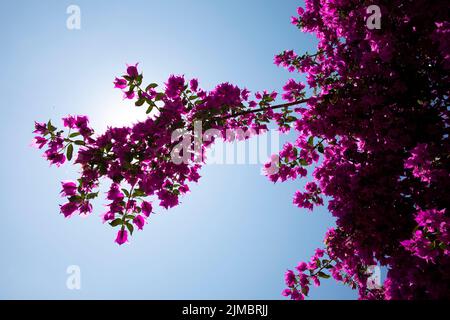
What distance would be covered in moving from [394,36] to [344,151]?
84.7 inches

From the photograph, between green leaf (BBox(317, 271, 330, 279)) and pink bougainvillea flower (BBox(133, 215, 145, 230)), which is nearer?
pink bougainvillea flower (BBox(133, 215, 145, 230))

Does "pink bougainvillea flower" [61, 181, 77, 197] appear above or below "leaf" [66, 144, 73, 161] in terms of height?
below

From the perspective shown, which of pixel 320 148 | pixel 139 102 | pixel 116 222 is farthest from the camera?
pixel 320 148

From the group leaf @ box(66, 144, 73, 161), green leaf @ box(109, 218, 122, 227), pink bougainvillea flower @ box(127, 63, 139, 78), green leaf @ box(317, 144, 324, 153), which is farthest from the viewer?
green leaf @ box(317, 144, 324, 153)

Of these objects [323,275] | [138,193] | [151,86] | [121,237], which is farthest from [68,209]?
[323,275]

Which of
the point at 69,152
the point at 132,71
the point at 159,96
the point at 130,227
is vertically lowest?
the point at 130,227

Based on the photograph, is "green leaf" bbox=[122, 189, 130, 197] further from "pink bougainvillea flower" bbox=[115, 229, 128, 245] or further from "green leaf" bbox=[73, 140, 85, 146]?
"green leaf" bbox=[73, 140, 85, 146]

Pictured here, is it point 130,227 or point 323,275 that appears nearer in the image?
point 130,227

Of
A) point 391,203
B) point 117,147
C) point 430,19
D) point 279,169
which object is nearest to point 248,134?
point 279,169

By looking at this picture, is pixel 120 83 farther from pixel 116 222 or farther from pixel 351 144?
pixel 351 144

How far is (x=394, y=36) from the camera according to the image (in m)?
4.44

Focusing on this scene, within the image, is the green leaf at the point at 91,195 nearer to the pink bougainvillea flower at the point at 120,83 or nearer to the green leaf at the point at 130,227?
the green leaf at the point at 130,227

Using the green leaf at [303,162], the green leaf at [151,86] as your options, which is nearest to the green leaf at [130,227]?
the green leaf at [151,86]

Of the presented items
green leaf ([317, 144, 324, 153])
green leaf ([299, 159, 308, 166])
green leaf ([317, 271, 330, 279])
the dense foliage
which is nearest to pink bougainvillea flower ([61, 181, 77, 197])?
the dense foliage
